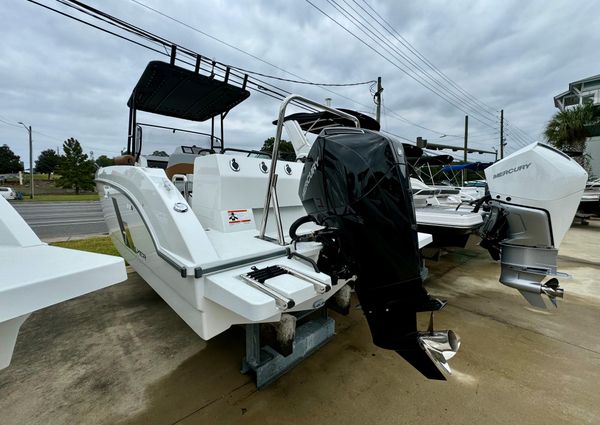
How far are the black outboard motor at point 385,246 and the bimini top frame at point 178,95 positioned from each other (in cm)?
225

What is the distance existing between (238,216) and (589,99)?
1058 inches

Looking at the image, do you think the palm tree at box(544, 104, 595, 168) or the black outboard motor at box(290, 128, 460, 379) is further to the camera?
the palm tree at box(544, 104, 595, 168)

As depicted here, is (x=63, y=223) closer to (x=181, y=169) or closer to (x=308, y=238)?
(x=181, y=169)

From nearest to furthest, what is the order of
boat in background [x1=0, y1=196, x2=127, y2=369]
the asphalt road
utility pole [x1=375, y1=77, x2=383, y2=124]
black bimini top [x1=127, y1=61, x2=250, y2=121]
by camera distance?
boat in background [x1=0, y1=196, x2=127, y2=369] < black bimini top [x1=127, y1=61, x2=250, y2=121] < the asphalt road < utility pole [x1=375, y1=77, x2=383, y2=124]

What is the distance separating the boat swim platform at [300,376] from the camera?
5.15ft

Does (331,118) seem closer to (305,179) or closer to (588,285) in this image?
(305,179)

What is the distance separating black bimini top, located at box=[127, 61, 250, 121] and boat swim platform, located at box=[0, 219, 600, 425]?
2262 millimetres

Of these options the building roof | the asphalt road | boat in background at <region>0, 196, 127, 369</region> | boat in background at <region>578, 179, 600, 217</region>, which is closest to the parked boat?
boat in background at <region>0, 196, 127, 369</region>

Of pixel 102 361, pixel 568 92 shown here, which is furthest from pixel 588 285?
pixel 568 92

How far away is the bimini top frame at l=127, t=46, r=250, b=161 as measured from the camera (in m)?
2.76

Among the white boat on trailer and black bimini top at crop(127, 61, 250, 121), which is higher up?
black bimini top at crop(127, 61, 250, 121)

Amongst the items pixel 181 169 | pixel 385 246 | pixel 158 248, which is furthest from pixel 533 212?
pixel 181 169

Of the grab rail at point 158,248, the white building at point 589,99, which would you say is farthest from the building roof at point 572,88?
the grab rail at point 158,248

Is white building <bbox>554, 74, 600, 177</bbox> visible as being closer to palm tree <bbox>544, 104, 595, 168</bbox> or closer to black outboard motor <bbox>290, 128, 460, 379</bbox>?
palm tree <bbox>544, 104, 595, 168</bbox>
